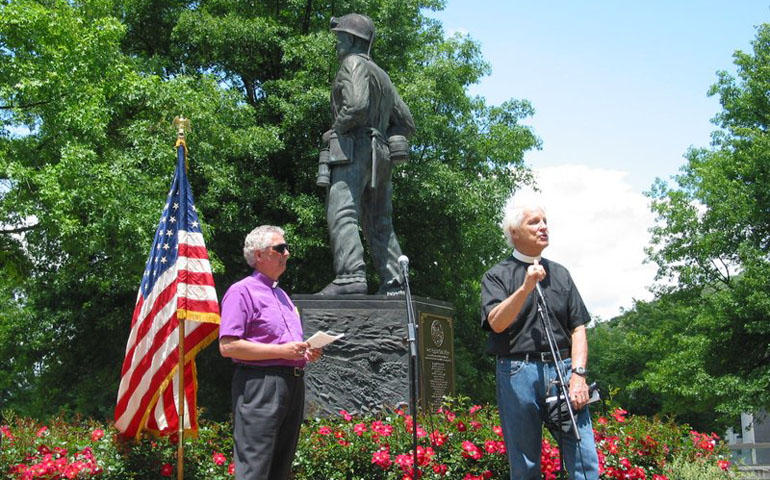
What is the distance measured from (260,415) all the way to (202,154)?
46.9ft

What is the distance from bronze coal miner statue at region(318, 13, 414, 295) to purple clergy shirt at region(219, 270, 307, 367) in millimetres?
3808

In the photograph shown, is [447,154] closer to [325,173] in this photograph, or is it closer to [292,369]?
[325,173]

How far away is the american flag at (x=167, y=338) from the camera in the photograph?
261 inches

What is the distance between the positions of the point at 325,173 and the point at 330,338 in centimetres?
459

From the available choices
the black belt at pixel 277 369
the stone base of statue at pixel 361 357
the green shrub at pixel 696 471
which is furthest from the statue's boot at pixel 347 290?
the black belt at pixel 277 369

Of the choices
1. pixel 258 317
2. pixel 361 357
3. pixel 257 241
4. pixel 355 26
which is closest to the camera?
pixel 258 317

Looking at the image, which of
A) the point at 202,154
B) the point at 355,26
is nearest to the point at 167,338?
the point at 355,26

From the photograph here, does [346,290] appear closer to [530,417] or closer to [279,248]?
[279,248]

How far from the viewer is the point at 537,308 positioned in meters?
4.64

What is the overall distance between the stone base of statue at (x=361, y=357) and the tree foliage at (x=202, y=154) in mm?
7912

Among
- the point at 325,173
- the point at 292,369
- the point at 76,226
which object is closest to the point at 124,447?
the point at 292,369

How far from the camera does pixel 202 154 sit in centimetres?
1841

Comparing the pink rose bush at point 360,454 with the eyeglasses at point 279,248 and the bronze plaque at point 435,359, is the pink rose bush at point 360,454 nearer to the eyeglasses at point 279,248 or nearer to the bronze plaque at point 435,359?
the bronze plaque at point 435,359

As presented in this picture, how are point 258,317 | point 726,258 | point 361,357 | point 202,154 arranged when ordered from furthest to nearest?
point 726,258 → point 202,154 → point 361,357 → point 258,317
